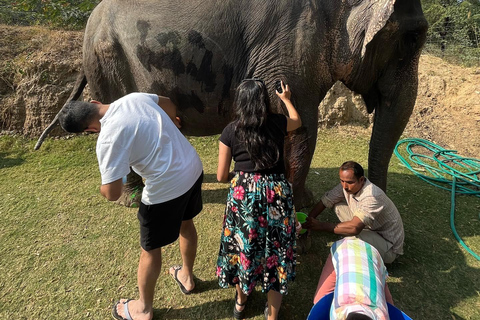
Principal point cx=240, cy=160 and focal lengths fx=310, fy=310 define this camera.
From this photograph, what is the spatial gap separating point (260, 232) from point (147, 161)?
31.4 inches

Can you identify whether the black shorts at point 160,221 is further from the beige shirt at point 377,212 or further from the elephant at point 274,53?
the beige shirt at point 377,212

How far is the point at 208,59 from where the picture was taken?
2637mm

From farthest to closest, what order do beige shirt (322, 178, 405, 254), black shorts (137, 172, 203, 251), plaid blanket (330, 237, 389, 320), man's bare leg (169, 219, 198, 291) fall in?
beige shirt (322, 178, 405, 254) < man's bare leg (169, 219, 198, 291) < black shorts (137, 172, 203, 251) < plaid blanket (330, 237, 389, 320)

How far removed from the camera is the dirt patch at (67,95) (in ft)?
19.2

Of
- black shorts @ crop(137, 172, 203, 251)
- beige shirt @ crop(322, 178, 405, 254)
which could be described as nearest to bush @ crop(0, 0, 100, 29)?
black shorts @ crop(137, 172, 203, 251)

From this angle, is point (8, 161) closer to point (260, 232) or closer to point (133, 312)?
point (133, 312)

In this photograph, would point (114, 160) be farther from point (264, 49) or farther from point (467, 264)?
point (467, 264)

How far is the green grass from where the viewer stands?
7.87 feet

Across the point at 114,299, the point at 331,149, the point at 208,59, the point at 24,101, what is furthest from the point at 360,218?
the point at 24,101

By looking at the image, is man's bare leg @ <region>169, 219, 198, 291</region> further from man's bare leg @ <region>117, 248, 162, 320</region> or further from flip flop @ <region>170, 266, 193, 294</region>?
man's bare leg @ <region>117, 248, 162, 320</region>

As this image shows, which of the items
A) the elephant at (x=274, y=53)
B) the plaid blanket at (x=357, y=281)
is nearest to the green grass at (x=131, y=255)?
the plaid blanket at (x=357, y=281)

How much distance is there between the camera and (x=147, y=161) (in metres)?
1.83

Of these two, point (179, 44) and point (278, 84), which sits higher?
point (179, 44)

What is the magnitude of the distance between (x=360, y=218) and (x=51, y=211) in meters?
3.35
